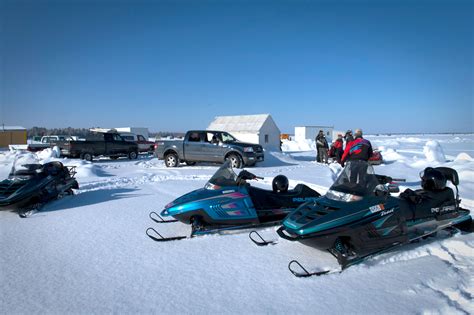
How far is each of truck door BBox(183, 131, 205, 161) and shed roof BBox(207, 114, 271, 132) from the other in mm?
10997

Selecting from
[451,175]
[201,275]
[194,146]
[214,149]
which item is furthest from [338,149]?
[201,275]

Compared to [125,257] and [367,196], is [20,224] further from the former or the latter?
[367,196]

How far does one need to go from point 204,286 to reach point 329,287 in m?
1.28

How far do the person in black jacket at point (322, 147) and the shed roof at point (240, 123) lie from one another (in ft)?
29.3

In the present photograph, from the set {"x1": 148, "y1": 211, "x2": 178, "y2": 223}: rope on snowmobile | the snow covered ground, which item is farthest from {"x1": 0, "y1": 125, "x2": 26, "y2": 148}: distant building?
{"x1": 148, "y1": 211, "x2": 178, "y2": 223}: rope on snowmobile

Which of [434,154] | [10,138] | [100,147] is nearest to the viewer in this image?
[434,154]

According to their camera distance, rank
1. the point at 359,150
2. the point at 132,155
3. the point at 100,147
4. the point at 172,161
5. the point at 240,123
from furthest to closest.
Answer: the point at 240,123
the point at 132,155
the point at 100,147
the point at 172,161
the point at 359,150

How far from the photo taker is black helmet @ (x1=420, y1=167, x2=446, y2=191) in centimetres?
471

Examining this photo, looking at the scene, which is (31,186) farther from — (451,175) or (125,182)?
(451,175)

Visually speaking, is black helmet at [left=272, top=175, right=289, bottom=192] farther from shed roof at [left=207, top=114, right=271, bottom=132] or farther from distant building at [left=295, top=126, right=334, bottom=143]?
distant building at [left=295, top=126, right=334, bottom=143]

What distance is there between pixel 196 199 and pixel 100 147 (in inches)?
611

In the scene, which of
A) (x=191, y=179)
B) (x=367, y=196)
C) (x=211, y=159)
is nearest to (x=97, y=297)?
(x=367, y=196)

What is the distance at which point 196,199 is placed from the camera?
4.74m

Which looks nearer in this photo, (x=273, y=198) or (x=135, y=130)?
(x=273, y=198)
